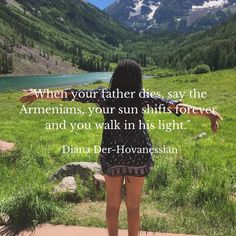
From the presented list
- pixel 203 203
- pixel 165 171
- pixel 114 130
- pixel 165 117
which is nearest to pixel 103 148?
pixel 114 130

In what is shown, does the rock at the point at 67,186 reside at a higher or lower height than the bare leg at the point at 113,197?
lower

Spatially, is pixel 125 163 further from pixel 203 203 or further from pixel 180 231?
pixel 203 203

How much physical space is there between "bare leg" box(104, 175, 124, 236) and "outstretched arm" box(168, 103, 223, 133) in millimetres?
1334

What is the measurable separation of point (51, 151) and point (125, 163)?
32.9 ft

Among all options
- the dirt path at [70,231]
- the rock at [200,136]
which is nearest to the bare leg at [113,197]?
the dirt path at [70,231]

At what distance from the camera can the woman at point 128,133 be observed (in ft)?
21.8

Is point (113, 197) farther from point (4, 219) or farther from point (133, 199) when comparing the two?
point (4, 219)

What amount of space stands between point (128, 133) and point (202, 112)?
115 cm

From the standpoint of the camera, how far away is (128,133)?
6734 mm

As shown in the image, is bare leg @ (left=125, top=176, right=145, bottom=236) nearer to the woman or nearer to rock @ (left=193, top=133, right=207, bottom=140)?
the woman

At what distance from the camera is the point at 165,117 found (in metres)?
34.0

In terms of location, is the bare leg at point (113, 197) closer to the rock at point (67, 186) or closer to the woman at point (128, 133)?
the woman at point (128, 133)

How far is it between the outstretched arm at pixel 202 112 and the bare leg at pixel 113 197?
1.33 metres

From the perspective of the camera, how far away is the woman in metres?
6.63
